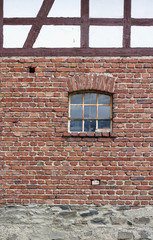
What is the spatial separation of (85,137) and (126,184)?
1.22 m

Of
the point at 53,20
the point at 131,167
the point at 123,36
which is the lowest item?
the point at 131,167

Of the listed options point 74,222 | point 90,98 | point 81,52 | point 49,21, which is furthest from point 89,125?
point 49,21

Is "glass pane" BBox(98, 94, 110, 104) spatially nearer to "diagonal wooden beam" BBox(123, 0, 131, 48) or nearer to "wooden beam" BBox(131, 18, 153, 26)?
"diagonal wooden beam" BBox(123, 0, 131, 48)

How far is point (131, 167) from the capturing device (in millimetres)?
3492

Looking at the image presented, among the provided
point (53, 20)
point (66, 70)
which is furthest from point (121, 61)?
point (53, 20)

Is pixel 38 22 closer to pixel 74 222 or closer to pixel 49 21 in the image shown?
pixel 49 21

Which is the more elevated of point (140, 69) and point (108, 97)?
point (140, 69)

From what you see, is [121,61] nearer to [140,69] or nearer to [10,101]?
[140,69]

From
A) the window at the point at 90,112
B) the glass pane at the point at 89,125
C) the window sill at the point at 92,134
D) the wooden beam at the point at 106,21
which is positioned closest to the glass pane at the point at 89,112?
the window at the point at 90,112

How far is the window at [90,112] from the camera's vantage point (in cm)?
365

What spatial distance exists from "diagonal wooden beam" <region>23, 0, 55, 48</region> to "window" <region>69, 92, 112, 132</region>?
136 centimetres

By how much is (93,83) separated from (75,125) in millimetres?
919

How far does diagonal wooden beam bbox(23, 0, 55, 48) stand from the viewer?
3549 millimetres

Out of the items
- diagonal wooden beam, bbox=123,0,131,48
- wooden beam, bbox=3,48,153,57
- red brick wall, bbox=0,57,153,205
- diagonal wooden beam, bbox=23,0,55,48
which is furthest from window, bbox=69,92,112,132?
diagonal wooden beam, bbox=23,0,55,48
